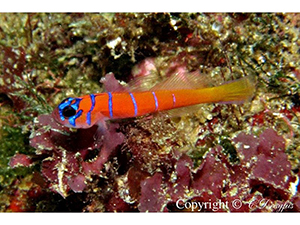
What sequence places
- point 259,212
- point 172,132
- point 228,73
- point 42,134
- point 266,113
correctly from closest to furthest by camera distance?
point 259,212
point 42,134
point 172,132
point 266,113
point 228,73

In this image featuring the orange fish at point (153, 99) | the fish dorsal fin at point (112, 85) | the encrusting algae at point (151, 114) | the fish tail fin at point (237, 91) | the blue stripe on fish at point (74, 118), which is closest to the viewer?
the encrusting algae at point (151, 114)

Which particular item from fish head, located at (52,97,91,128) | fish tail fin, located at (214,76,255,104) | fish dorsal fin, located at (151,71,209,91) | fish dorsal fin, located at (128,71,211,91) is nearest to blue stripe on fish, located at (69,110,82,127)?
fish head, located at (52,97,91,128)

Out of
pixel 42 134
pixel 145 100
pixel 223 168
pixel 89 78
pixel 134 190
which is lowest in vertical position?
pixel 134 190

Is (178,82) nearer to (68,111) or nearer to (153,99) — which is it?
(153,99)

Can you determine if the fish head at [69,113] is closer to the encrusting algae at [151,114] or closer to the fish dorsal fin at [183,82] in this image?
the encrusting algae at [151,114]

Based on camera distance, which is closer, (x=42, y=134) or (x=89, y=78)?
(x=42, y=134)

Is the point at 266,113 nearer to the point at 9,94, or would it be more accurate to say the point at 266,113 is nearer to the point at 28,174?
the point at 28,174

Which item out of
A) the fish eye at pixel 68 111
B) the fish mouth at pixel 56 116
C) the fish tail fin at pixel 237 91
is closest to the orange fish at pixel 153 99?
the fish tail fin at pixel 237 91

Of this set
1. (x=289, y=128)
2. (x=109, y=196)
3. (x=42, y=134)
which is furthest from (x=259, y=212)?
(x=42, y=134)
